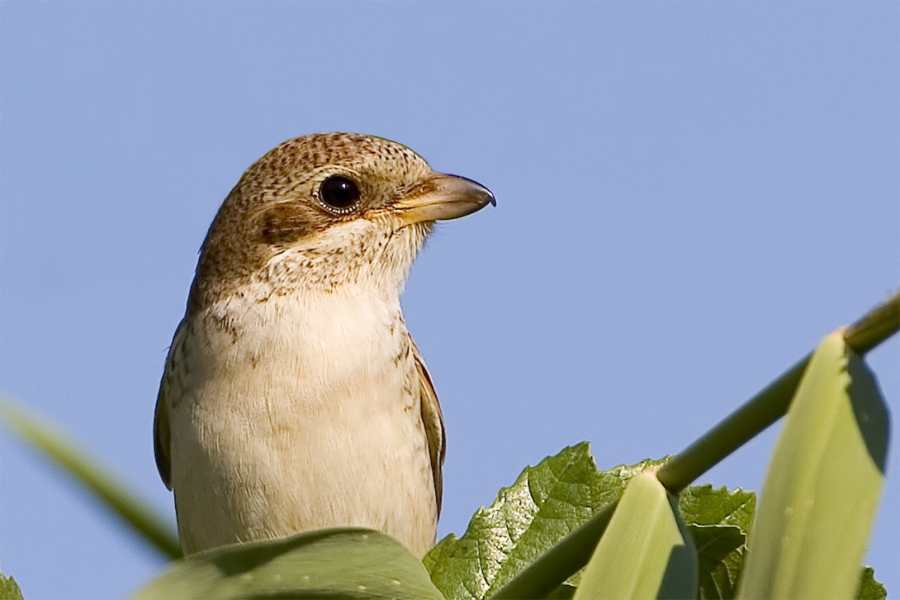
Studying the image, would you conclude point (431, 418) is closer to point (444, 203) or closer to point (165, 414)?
point (444, 203)

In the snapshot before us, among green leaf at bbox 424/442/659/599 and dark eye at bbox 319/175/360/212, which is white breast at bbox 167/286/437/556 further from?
green leaf at bbox 424/442/659/599

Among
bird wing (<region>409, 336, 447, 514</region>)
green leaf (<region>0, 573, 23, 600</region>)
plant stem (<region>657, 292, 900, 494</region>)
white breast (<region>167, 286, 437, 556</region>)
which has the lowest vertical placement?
green leaf (<region>0, 573, 23, 600</region>)

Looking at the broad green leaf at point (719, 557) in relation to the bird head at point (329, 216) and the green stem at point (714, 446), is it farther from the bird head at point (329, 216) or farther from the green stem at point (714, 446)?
the bird head at point (329, 216)

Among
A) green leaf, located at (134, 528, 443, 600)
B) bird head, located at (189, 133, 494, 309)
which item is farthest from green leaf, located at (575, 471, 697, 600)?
bird head, located at (189, 133, 494, 309)

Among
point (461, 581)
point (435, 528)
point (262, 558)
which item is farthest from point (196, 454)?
point (262, 558)

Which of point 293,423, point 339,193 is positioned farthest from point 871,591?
point 339,193

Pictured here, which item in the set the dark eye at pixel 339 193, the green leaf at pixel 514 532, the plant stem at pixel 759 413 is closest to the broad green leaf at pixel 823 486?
the plant stem at pixel 759 413
